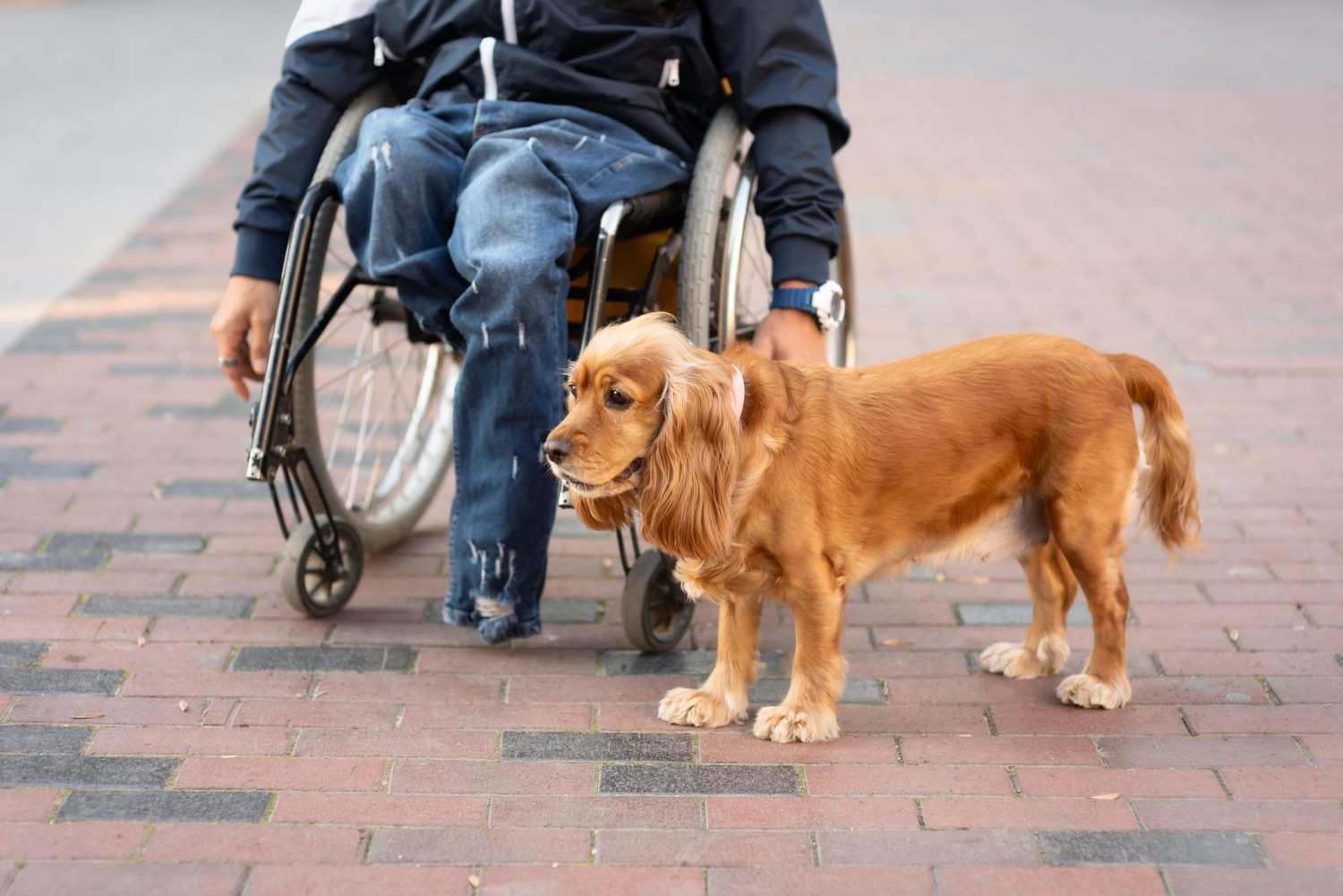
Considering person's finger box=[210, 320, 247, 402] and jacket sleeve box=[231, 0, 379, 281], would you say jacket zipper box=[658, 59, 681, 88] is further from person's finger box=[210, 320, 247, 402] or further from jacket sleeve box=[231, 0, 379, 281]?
person's finger box=[210, 320, 247, 402]

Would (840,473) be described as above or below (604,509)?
above

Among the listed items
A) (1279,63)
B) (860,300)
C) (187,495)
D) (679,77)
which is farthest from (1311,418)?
(1279,63)

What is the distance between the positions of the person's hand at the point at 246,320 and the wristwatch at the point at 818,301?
4.08ft

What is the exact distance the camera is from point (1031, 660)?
3.30 meters

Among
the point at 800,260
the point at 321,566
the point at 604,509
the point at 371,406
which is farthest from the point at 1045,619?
the point at 371,406

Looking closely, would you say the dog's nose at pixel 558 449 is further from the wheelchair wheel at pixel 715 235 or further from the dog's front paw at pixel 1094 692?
the dog's front paw at pixel 1094 692

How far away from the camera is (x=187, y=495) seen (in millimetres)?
4379

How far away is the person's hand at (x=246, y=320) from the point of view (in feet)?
11.2

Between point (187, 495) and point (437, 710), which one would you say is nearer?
point (437, 710)

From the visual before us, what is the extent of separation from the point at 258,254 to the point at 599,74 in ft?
3.13

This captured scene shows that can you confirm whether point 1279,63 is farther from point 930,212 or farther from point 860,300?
point 860,300

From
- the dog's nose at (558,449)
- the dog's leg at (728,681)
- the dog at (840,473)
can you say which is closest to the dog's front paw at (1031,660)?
the dog at (840,473)

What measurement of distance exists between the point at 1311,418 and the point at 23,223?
6.36 m

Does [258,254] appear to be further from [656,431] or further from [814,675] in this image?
[814,675]
